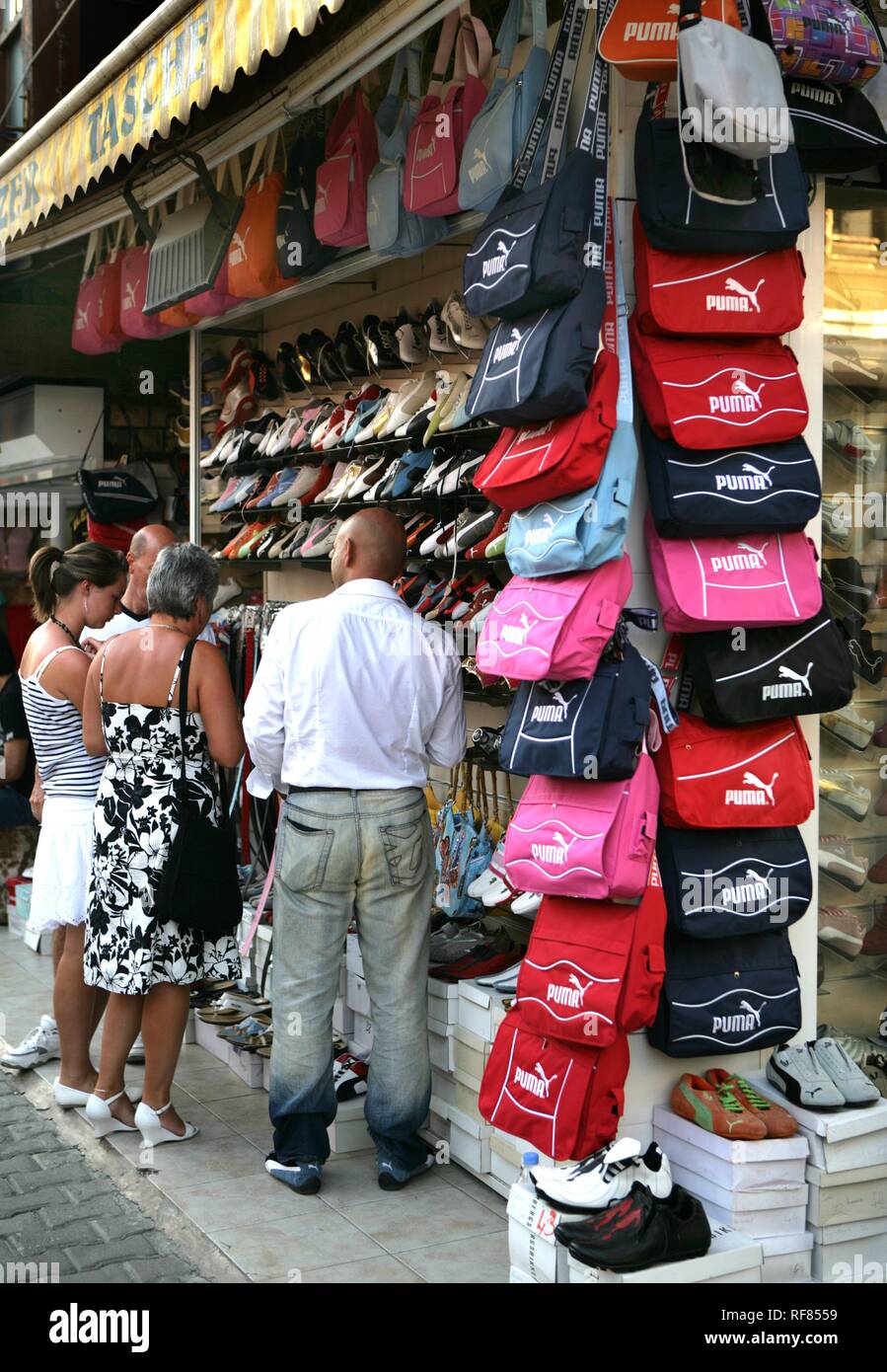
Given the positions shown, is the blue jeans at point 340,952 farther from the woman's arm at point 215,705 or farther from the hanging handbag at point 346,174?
the hanging handbag at point 346,174

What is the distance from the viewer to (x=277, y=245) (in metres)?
5.58

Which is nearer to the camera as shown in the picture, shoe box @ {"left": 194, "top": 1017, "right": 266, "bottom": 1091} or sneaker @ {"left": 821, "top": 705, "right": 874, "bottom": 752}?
sneaker @ {"left": 821, "top": 705, "right": 874, "bottom": 752}

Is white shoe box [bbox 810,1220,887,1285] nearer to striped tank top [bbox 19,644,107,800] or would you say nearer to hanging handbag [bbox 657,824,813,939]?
hanging handbag [bbox 657,824,813,939]

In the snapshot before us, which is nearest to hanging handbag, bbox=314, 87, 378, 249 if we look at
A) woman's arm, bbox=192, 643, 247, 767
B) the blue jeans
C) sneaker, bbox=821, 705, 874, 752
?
woman's arm, bbox=192, 643, 247, 767

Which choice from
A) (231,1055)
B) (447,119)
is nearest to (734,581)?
(447,119)

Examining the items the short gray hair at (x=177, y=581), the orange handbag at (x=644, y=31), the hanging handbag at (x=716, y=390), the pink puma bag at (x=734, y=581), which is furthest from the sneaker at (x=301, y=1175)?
the orange handbag at (x=644, y=31)

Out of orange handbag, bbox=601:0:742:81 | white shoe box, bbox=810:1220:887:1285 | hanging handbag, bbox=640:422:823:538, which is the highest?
orange handbag, bbox=601:0:742:81

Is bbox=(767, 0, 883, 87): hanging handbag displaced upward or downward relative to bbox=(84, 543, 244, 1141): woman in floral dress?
upward

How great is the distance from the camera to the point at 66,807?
5.36 meters

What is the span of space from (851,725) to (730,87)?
6.45 ft

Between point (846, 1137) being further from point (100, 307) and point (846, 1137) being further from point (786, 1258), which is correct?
point (100, 307)

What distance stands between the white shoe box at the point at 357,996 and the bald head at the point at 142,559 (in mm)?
1688

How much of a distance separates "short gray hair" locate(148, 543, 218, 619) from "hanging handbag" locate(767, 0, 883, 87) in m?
2.35

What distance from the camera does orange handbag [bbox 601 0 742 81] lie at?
3406mm
